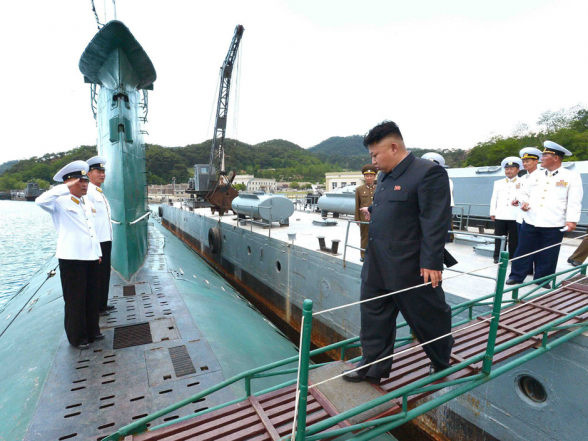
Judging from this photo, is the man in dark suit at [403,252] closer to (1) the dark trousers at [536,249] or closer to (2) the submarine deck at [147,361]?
(2) the submarine deck at [147,361]

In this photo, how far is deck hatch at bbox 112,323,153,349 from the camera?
434 centimetres

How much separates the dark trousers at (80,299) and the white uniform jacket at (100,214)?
0.82 m

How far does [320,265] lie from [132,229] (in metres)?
4.12

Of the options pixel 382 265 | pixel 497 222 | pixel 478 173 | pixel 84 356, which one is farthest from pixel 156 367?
pixel 478 173

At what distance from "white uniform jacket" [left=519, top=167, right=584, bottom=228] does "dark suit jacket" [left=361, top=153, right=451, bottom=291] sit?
3191 mm

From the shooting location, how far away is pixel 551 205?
177 inches

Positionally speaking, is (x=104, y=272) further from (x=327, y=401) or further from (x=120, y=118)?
(x=327, y=401)

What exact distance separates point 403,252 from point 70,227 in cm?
380

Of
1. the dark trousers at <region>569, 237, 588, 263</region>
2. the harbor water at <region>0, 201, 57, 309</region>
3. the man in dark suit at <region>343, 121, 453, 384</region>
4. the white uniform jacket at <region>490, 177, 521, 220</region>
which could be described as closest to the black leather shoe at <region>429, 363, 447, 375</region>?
the man in dark suit at <region>343, 121, 453, 384</region>

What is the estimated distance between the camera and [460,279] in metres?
5.34

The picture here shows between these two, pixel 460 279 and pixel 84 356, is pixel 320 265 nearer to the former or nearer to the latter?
pixel 460 279

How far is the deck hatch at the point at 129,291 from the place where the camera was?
6148 millimetres

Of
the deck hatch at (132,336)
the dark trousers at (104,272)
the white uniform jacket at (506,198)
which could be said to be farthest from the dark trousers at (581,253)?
the dark trousers at (104,272)

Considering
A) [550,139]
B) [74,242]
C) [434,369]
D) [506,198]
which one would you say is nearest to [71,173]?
[74,242]
